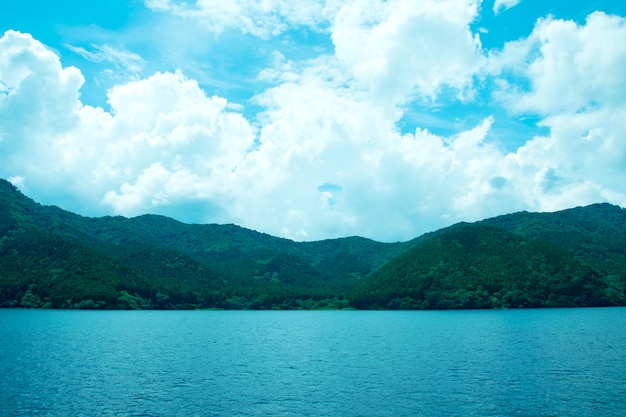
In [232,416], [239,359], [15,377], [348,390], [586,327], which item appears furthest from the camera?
[586,327]

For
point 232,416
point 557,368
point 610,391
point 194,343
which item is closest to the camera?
point 232,416

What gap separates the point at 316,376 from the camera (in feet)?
234

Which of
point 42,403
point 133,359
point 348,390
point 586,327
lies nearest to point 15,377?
point 42,403

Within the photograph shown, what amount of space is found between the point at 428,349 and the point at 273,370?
3742 centimetres

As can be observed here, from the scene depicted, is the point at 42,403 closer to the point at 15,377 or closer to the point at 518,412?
the point at 15,377

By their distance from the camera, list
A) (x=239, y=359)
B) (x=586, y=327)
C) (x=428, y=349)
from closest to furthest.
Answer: (x=239, y=359) < (x=428, y=349) < (x=586, y=327)

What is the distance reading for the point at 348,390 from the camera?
6103 centimetres

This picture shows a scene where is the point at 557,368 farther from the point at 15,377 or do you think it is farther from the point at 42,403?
the point at 15,377

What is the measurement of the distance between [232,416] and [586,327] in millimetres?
121221

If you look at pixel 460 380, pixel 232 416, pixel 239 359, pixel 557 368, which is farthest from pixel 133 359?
pixel 557 368

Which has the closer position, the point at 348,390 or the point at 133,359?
the point at 348,390

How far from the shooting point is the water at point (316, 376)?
52094 millimetres

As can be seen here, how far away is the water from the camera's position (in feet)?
171

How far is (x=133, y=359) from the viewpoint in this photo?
85750 mm
